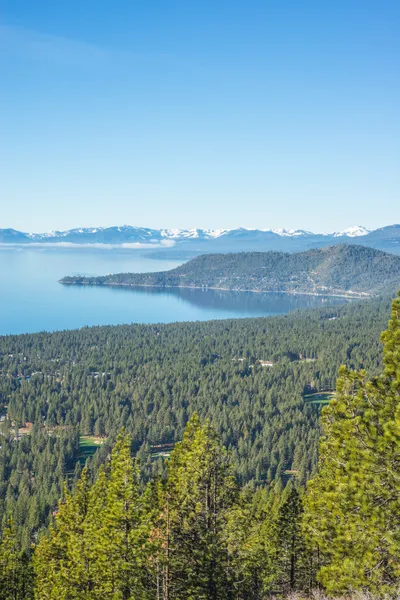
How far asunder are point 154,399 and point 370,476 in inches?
4444

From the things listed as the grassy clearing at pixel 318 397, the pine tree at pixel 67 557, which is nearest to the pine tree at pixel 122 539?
the pine tree at pixel 67 557

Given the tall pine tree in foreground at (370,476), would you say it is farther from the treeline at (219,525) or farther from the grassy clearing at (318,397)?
the grassy clearing at (318,397)

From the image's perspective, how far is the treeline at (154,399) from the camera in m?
87.0

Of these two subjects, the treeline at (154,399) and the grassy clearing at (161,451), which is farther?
the grassy clearing at (161,451)

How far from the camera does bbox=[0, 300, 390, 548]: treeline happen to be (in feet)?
285

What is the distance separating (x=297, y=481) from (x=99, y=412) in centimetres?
5223

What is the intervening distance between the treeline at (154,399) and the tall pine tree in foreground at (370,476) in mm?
50968

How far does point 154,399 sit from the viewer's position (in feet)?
414

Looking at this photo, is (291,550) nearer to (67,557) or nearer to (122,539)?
(67,557)

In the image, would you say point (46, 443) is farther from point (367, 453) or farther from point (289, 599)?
point (367, 453)

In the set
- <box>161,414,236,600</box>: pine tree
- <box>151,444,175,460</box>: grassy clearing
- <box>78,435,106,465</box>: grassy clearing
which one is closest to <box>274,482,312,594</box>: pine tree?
<box>161,414,236,600</box>: pine tree

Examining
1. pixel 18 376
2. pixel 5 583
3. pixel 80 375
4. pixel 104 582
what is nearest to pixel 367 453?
pixel 104 582

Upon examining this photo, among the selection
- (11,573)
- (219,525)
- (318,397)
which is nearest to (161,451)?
(318,397)

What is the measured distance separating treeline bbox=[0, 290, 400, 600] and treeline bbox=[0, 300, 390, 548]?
122 ft
